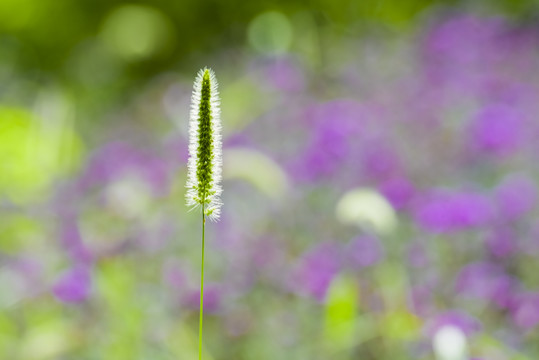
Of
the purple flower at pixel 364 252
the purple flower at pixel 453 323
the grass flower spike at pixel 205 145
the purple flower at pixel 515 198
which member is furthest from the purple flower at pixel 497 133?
the grass flower spike at pixel 205 145

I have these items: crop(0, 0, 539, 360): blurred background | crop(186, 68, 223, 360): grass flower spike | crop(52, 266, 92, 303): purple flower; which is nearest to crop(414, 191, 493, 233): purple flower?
crop(0, 0, 539, 360): blurred background

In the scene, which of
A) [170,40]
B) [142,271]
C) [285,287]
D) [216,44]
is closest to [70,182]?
[142,271]

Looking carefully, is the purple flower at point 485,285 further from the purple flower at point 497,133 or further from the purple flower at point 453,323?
the purple flower at point 497,133

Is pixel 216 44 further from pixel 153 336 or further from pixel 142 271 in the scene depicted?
pixel 153 336

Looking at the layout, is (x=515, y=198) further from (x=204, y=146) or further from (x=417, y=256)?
(x=204, y=146)

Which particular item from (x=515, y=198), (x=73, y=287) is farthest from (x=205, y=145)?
(x=515, y=198)

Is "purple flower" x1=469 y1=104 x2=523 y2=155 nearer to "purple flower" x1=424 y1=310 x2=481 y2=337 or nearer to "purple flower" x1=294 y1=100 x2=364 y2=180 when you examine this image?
"purple flower" x1=294 y1=100 x2=364 y2=180
